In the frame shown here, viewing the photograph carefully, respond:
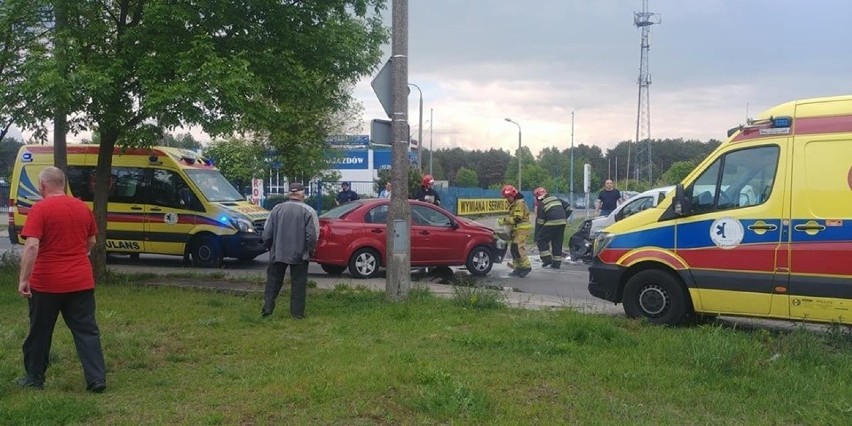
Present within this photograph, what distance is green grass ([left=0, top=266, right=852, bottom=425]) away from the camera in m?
5.23

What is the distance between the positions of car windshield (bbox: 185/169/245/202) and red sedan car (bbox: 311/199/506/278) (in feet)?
10.1

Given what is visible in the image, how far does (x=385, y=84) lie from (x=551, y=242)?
7.27 meters

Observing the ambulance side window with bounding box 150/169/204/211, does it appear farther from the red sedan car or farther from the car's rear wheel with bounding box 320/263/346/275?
the red sedan car

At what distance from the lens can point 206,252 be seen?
15.1 meters

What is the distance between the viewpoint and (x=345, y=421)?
16.6ft

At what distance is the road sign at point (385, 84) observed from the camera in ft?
32.5

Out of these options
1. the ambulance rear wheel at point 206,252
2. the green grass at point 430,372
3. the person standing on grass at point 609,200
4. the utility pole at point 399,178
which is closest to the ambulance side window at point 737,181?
the green grass at point 430,372

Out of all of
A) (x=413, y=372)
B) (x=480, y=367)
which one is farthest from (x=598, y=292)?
(x=413, y=372)

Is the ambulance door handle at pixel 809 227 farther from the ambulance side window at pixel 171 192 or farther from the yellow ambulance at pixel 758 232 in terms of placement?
the ambulance side window at pixel 171 192

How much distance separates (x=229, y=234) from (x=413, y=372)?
381 inches

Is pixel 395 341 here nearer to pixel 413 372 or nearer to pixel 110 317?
pixel 413 372

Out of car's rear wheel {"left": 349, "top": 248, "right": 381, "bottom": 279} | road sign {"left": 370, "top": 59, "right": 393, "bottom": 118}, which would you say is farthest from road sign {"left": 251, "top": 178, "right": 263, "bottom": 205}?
road sign {"left": 370, "top": 59, "right": 393, "bottom": 118}

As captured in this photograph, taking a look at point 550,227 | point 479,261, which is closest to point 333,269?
point 479,261

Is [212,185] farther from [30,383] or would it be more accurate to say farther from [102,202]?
[30,383]
